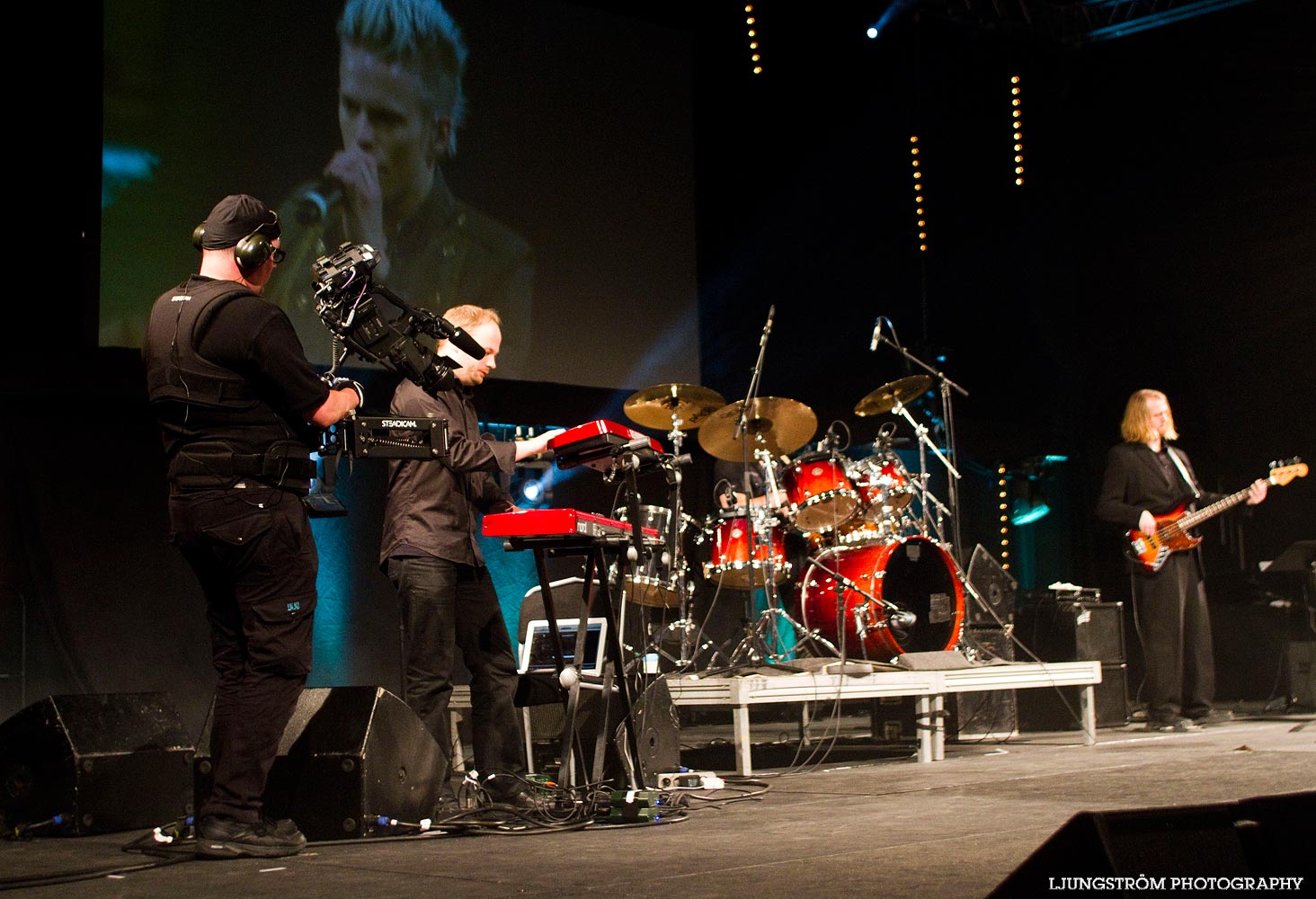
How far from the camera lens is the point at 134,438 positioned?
23.6 ft

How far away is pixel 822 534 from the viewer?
278 inches

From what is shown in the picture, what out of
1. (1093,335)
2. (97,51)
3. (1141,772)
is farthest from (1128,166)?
(97,51)

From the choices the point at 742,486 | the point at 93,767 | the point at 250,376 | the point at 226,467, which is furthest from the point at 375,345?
the point at 742,486

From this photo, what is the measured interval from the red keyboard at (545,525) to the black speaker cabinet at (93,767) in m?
1.45

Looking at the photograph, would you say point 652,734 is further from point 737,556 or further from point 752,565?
point 737,556

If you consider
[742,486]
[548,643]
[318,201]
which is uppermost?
[318,201]

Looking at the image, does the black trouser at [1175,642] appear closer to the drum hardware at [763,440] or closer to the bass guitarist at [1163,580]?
the bass guitarist at [1163,580]

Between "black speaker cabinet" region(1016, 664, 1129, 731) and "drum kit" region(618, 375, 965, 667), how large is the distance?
1083 millimetres

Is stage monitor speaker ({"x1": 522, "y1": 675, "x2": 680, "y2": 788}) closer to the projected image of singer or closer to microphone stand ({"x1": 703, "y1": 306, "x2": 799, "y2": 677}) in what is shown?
microphone stand ({"x1": 703, "y1": 306, "x2": 799, "y2": 677})

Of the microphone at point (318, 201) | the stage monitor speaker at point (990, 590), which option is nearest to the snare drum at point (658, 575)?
the stage monitor speaker at point (990, 590)

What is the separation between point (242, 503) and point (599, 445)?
1.05 m

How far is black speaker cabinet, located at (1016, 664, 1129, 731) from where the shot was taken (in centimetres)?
753

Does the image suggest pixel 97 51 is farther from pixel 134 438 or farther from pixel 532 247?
pixel 532 247

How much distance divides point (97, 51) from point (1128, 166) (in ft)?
24.0
